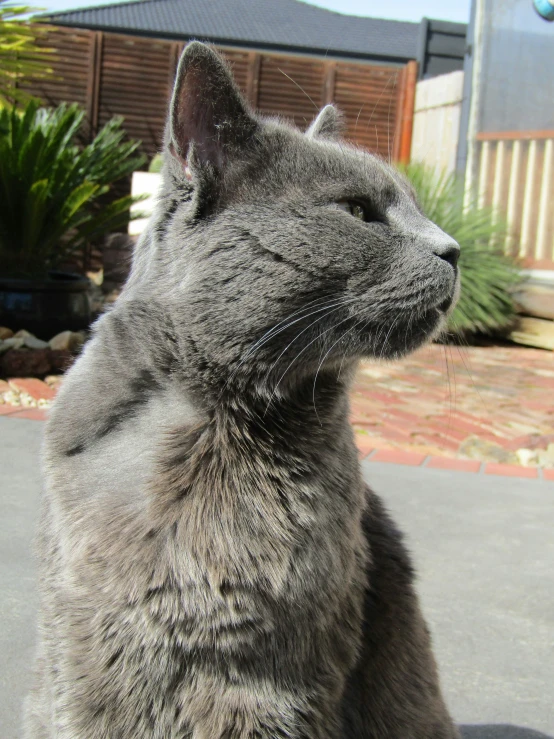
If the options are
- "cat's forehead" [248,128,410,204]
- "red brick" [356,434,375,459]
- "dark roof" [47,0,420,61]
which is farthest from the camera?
"dark roof" [47,0,420,61]

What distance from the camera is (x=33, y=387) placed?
3.91 m

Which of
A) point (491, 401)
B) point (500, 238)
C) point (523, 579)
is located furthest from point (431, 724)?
point (500, 238)

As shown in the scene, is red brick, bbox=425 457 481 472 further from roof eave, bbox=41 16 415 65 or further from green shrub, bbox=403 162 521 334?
Answer: roof eave, bbox=41 16 415 65

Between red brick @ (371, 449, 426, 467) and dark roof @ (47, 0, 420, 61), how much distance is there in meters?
14.1

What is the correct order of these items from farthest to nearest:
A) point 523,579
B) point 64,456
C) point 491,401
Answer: point 491,401
point 523,579
point 64,456

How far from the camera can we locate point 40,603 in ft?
4.38

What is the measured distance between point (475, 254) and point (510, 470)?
10.3ft

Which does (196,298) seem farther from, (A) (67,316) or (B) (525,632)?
(A) (67,316)

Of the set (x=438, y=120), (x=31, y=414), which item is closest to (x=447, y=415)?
(x=31, y=414)

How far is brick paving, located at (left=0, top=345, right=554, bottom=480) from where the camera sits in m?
3.28

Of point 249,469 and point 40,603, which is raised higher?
point 249,469

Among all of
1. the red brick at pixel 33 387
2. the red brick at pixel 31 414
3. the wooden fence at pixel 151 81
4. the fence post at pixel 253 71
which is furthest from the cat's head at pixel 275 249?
the fence post at pixel 253 71

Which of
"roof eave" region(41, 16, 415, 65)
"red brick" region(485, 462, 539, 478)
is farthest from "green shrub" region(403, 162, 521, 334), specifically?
"roof eave" region(41, 16, 415, 65)

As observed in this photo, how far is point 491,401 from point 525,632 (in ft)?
7.34
